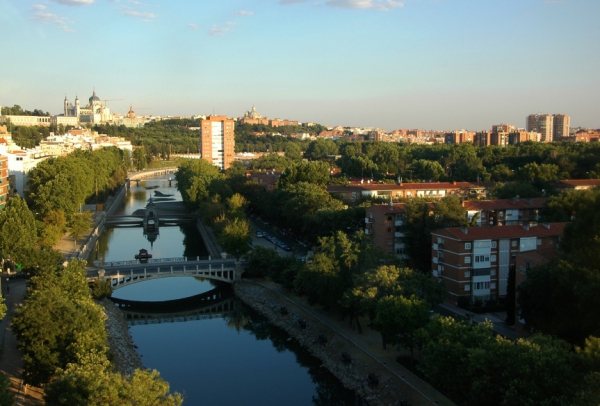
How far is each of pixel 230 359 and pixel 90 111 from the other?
390ft

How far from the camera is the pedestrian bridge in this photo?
20.5 metres

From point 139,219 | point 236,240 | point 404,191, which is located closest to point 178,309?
point 236,240

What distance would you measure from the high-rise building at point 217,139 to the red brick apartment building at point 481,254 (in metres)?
48.9

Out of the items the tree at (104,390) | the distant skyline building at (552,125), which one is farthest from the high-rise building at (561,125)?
the tree at (104,390)

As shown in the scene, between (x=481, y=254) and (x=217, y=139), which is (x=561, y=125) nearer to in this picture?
(x=217, y=139)

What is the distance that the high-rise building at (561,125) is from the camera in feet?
299

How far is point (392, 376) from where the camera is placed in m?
13.2

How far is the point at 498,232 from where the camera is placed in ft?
59.6

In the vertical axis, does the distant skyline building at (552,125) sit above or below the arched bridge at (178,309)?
above

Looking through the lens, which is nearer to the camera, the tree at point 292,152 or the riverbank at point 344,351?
the riverbank at point 344,351

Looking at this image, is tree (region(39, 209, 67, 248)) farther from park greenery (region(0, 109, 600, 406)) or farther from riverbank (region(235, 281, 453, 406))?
riverbank (region(235, 281, 453, 406))

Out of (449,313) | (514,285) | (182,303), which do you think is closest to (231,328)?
(182,303)

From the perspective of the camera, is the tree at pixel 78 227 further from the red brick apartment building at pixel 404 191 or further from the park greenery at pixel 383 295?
the red brick apartment building at pixel 404 191

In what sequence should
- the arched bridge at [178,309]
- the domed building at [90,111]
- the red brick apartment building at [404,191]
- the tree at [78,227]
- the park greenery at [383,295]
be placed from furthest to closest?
the domed building at [90,111] < the red brick apartment building at [404,191] < the tree at [78,227] < the arched bridge at [178,309] < the park greenery at [383,295]
